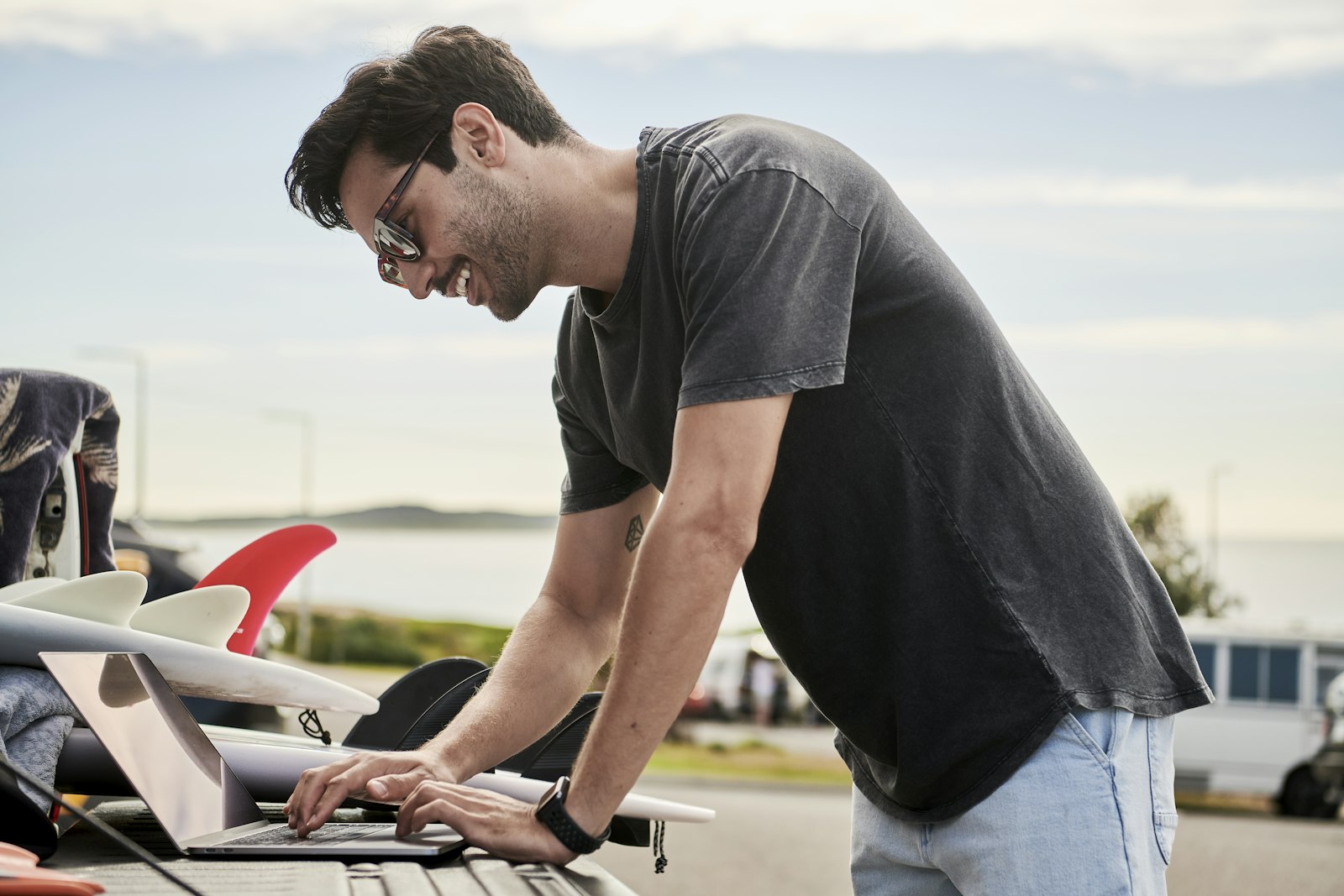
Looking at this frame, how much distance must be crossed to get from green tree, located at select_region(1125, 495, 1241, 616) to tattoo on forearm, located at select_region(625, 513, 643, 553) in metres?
30.9

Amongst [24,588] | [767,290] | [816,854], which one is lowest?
[816,854]

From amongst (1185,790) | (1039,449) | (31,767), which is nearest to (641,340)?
(1039,449)

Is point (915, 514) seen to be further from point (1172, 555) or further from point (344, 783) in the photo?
point (1172, 555)

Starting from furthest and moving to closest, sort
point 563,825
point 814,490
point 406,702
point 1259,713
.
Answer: point 1259,713
point 406,702
point 814,490
point 563,825

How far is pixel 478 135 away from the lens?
1.80 m

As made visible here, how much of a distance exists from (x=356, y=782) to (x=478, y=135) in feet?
2.88

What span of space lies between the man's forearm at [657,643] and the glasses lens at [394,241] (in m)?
0.63

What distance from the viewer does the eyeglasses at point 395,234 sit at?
182cm

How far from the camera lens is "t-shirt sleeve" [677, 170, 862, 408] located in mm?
1467

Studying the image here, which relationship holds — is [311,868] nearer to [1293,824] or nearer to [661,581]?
[661,581]

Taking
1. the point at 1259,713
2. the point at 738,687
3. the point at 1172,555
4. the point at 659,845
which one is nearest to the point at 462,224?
the point at 659,845

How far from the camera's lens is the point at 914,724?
64.8 inches

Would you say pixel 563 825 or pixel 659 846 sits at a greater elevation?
pixel 563 825

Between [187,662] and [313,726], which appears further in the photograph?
[313,726]
